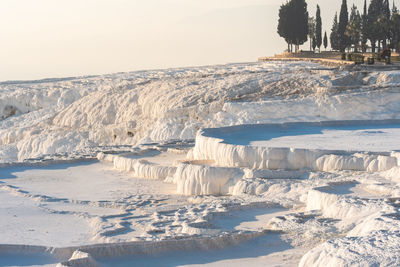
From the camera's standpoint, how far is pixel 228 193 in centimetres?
859

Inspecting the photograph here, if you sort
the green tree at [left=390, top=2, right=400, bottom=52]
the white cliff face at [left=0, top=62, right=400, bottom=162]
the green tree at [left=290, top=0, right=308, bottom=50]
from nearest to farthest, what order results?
the white cliff face at [left=0, top=62, right=400, bottom=162], the green tree at [left=390, top=2, right=400, bottom=52], the green tree at [left=290, top=0, right=308, bottom=50]

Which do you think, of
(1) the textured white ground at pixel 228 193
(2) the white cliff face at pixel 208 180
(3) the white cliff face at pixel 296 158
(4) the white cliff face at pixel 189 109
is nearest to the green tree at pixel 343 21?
(4) the white cliff face at pixel 189 109

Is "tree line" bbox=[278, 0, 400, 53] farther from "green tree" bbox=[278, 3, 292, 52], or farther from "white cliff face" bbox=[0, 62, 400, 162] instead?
"white cliff face" bbox=[0, 62, 400, 162]

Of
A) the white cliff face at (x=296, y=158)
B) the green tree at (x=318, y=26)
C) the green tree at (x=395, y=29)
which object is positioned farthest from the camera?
the green tree at (x=318, y=26)

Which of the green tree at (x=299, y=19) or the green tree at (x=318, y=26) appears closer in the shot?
the green tree at (x=299, y=19)

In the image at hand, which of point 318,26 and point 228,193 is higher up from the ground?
point 318,26

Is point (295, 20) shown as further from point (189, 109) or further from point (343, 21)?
point (189, 109)

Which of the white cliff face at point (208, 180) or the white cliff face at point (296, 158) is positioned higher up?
the white cliff face at point (296, 158)

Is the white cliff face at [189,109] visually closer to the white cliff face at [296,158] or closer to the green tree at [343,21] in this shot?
the white cliff face at [296,158]

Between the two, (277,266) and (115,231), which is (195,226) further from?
(277,266)

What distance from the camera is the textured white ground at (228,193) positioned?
5754mm

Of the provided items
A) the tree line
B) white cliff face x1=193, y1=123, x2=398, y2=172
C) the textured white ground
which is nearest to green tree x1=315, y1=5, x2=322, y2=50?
the tree line

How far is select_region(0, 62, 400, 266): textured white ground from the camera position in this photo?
18.9 feet

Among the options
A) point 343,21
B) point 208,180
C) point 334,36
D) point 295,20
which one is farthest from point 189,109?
point 334,36
